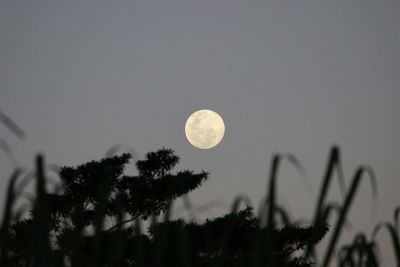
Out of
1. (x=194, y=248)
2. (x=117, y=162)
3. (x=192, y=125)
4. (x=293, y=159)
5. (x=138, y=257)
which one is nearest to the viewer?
(x=293, y=159)

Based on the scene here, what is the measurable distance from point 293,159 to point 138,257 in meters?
0.55

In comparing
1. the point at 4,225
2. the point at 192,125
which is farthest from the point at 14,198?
the point at 192,125

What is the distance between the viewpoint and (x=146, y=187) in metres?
34.6

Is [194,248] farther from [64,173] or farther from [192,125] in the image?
[192,125]

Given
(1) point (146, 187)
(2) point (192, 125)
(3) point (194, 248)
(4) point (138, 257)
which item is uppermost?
(2) point (192, 125)

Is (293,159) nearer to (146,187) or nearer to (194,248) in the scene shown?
(194,248)

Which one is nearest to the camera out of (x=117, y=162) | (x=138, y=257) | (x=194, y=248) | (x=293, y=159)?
(x=293, y=159)

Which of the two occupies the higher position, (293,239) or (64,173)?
(64,173)

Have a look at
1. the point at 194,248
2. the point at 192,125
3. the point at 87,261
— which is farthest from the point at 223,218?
the point at 87,261

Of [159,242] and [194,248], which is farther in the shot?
[194,248]

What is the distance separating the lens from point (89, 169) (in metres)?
33.5

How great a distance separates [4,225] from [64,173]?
32040 millimetres

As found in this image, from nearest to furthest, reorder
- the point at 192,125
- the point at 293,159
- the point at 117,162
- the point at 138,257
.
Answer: the point at 293,159
the point at 138,257
the point at 117,162
the point at 192,125

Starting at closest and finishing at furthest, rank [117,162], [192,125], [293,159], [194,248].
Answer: [293,159] → [194,248] → [117,162] → [192,125]
